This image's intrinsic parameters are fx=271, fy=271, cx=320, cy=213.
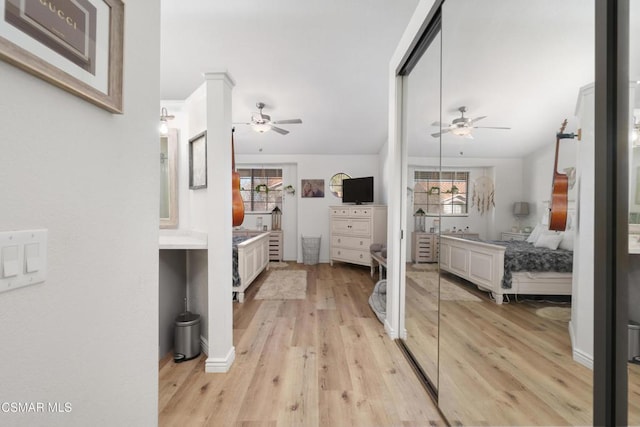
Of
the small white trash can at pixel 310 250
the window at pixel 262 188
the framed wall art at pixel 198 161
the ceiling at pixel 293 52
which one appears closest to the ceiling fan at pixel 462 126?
the ceiling at pixel 293 52

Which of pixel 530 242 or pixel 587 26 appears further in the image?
pixel 530 242

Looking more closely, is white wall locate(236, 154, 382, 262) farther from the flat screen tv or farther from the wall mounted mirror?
the wall mounted mirror

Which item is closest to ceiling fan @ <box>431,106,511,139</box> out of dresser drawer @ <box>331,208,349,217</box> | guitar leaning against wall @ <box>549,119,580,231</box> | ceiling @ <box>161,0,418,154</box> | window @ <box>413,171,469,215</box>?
window @ <box>413,171,469,215</box>

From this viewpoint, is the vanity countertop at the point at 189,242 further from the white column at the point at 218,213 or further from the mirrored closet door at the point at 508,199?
the mirrored closet door at the point at 508,199

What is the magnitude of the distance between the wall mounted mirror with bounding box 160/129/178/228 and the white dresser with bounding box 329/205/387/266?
3.46m

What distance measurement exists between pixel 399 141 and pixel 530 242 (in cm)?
168

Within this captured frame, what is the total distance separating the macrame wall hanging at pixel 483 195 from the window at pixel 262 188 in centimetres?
525

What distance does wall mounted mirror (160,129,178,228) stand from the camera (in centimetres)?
227

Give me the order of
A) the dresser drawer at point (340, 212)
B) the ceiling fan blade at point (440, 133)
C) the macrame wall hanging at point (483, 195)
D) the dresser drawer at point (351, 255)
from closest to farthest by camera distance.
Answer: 1. the macrame wall hanging at point (483, 195)
2. the ceiling fan blade at point (440, 133)
3. the dresser drawer at point (351, 255)
4. the dresser drawer at point (340, 212)

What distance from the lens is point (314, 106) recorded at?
13.9ft

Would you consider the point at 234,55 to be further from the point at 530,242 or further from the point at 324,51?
the point at 530,242

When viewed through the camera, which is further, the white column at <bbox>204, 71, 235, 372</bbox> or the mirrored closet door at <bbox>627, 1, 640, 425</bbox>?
the white column at <bbox>204, 71, 235, 372</bbox>

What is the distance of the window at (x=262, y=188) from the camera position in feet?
20.6

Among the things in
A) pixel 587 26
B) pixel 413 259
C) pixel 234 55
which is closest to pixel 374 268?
pixel 413 259
